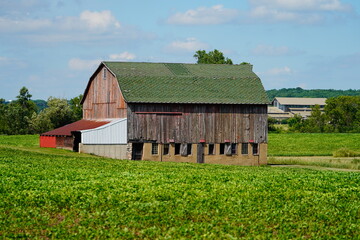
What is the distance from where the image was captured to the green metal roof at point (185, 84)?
6303cm

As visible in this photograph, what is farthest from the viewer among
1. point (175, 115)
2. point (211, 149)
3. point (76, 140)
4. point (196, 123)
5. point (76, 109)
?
point (76, 109)

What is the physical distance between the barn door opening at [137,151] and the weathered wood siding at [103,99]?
2.93 metres

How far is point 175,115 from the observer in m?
63.8

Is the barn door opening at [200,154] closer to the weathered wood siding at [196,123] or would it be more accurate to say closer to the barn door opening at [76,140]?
the weathered wood siding at [196,123]

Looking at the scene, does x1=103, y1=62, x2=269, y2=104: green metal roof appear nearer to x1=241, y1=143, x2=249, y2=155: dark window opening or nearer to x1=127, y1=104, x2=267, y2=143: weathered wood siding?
x1=127, y1=104, x2=267, y2=143: weathered wood siding

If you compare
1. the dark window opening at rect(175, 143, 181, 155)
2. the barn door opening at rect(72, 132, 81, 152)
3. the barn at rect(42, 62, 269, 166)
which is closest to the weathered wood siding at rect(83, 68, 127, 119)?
the barn at rect(42, 62, 269, 166)

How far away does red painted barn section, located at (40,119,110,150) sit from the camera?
6462cm

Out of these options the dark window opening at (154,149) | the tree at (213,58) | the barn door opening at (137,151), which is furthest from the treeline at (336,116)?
the barn door opening at (137,151)

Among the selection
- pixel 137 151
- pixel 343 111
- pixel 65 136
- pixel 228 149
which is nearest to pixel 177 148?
pixel 137 151

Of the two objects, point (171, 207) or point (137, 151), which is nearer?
point (171, 207)

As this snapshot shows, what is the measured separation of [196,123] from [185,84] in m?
4.00

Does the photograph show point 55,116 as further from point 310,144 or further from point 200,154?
point 200,154

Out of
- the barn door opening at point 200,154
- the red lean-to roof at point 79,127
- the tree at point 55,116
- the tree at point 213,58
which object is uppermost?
the tree at point 213,58

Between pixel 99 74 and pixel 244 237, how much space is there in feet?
157
